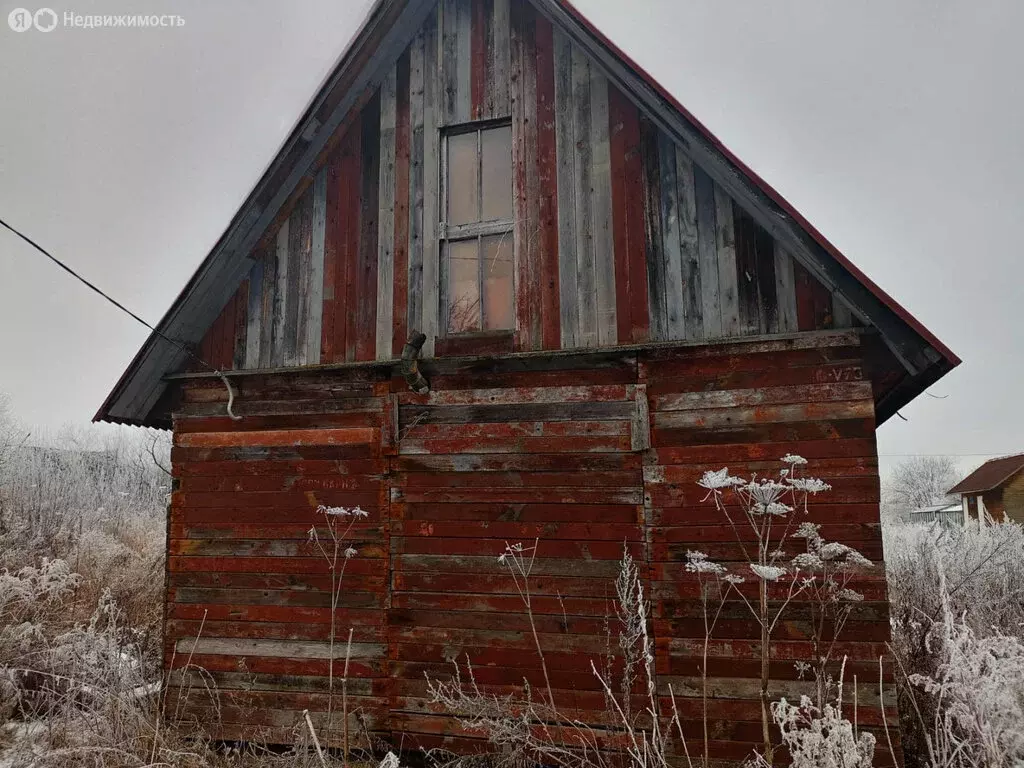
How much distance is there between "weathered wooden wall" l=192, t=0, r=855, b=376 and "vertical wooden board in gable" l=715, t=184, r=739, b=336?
0.01 metres

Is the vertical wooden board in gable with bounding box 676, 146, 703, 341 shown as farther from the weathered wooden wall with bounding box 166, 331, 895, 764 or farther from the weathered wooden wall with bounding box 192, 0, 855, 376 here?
the weathered wooden wall with bounding box 166, 331, 895, 764

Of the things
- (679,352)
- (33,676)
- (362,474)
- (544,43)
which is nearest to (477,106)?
(544,43)

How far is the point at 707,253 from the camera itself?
5.52 m

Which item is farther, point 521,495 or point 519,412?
point 519,412

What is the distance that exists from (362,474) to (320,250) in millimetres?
2312

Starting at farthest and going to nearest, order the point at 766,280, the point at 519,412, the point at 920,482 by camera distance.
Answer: the point at 920,482, the point at 519,412, the point at 766,280

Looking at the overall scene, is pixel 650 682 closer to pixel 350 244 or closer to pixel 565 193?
pixel 565 193

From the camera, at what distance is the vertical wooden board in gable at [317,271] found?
21.0 ft

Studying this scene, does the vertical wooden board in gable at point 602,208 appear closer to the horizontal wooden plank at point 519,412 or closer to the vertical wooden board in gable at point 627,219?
the vertical wooden board in gable at point 627,219

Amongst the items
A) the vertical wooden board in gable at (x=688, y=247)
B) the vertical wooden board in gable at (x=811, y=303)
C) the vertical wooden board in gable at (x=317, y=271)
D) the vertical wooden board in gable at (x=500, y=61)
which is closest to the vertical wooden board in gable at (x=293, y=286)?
the vertical wooden board in gable at (x=317, y=271)

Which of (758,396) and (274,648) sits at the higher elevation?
(758,396)

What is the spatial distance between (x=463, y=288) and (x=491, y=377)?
97cm

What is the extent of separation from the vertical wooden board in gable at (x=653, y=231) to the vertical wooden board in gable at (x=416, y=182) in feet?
7.00

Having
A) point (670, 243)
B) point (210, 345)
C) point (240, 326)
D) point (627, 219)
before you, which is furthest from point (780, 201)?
point (210, 345)
